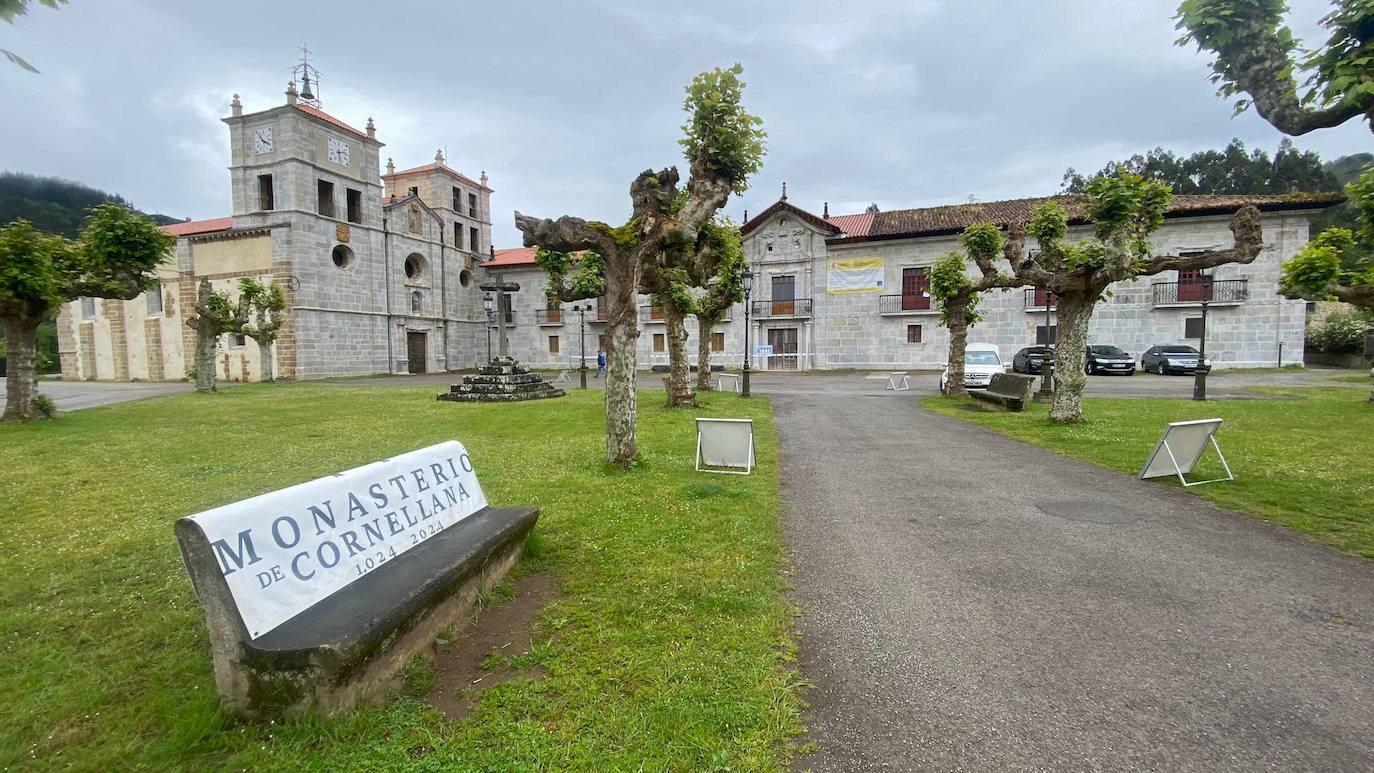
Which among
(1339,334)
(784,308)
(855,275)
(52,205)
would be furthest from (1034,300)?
(52,205)

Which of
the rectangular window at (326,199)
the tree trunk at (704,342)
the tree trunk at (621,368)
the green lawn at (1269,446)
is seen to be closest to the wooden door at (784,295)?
the tree trunk at (704,342)

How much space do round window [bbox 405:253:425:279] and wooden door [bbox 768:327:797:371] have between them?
2356 centimetres

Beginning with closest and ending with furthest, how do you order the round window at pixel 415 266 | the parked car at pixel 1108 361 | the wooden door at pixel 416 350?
1. the parked car at pixel 1108 361
2. the wooden door at pixel 416 350
3. the round window at pixel 415 266

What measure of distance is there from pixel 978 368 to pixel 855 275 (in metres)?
16.5

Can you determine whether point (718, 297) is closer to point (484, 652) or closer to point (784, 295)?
point (484, 652)

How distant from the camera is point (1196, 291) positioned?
99.0ft

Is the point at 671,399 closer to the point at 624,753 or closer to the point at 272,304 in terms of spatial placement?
the point at 624,753

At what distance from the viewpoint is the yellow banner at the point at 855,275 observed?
34875mm

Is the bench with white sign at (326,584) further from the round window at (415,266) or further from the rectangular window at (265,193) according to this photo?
the round window at (415,266)

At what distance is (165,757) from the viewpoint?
2.26 m

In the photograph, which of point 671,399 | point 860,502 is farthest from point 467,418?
point 860,502

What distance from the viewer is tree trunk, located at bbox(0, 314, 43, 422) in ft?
39.4

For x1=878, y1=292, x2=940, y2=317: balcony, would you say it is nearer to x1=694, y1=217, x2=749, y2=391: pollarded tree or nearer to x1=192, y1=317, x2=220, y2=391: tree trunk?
x1=694, y1=217, x2=749, y2=391: pollarded tree

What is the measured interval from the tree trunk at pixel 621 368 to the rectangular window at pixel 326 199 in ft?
110
